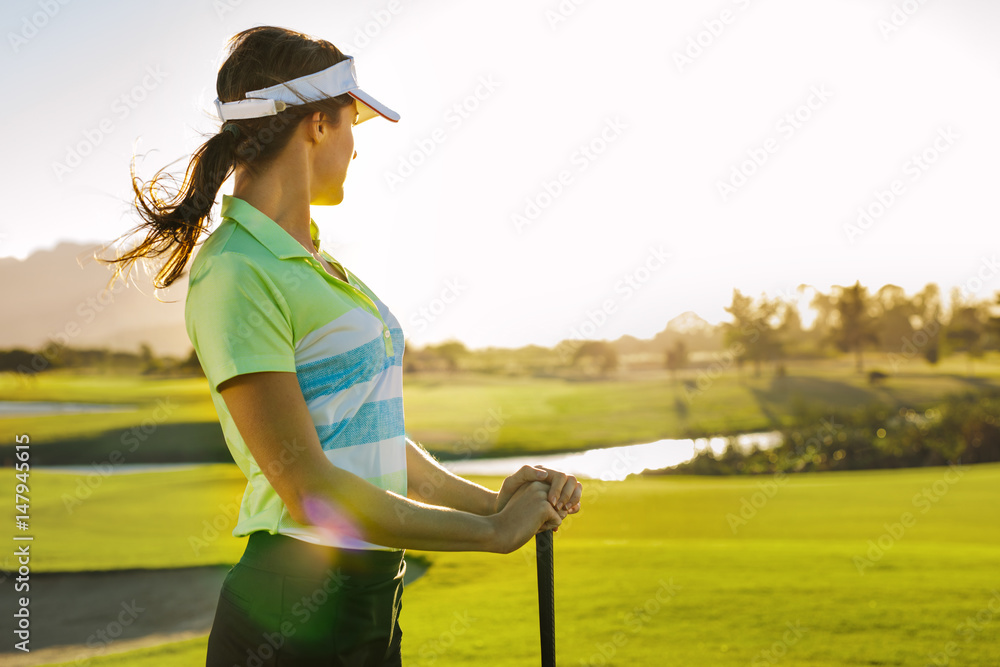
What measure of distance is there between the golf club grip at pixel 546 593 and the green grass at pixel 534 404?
60.3 ft

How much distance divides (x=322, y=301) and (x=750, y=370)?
34.6m

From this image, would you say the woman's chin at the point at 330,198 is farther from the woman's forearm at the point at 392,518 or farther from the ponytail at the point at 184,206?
the woman's forearm at the point at 392,518

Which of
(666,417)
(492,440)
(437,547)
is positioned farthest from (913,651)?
(666,417)

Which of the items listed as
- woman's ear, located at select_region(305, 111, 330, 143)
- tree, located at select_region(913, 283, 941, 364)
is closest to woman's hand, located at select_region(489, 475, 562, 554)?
woman's ear, located at select_region(305, 111, 330, 143)

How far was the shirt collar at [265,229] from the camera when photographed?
1043mm

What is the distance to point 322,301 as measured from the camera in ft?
3.48

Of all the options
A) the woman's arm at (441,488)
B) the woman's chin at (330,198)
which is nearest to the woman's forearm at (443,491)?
the woman's arm at (441,488)

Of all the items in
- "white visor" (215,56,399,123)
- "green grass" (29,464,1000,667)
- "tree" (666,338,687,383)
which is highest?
"white visor" (215,56,399,123)

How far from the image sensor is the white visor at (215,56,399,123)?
3.67 ft

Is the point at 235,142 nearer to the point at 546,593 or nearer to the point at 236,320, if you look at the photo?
the point at 236,320

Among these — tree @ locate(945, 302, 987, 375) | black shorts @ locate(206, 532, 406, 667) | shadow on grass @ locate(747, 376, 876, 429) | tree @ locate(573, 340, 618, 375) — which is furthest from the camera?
tree @ locate(573, 340, 618, 375)

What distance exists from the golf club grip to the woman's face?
0.78 m

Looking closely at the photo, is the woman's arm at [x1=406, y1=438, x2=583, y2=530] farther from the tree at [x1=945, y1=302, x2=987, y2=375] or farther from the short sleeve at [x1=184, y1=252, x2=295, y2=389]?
the tree at [x1=945, y1=302, x2=987, y2=375]

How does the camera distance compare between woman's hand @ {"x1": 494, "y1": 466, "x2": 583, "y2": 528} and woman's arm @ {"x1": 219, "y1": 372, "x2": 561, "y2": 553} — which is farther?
woman's hand @ {"x1": 494, "y1": 466, "x2": 583, "y2": 528}
